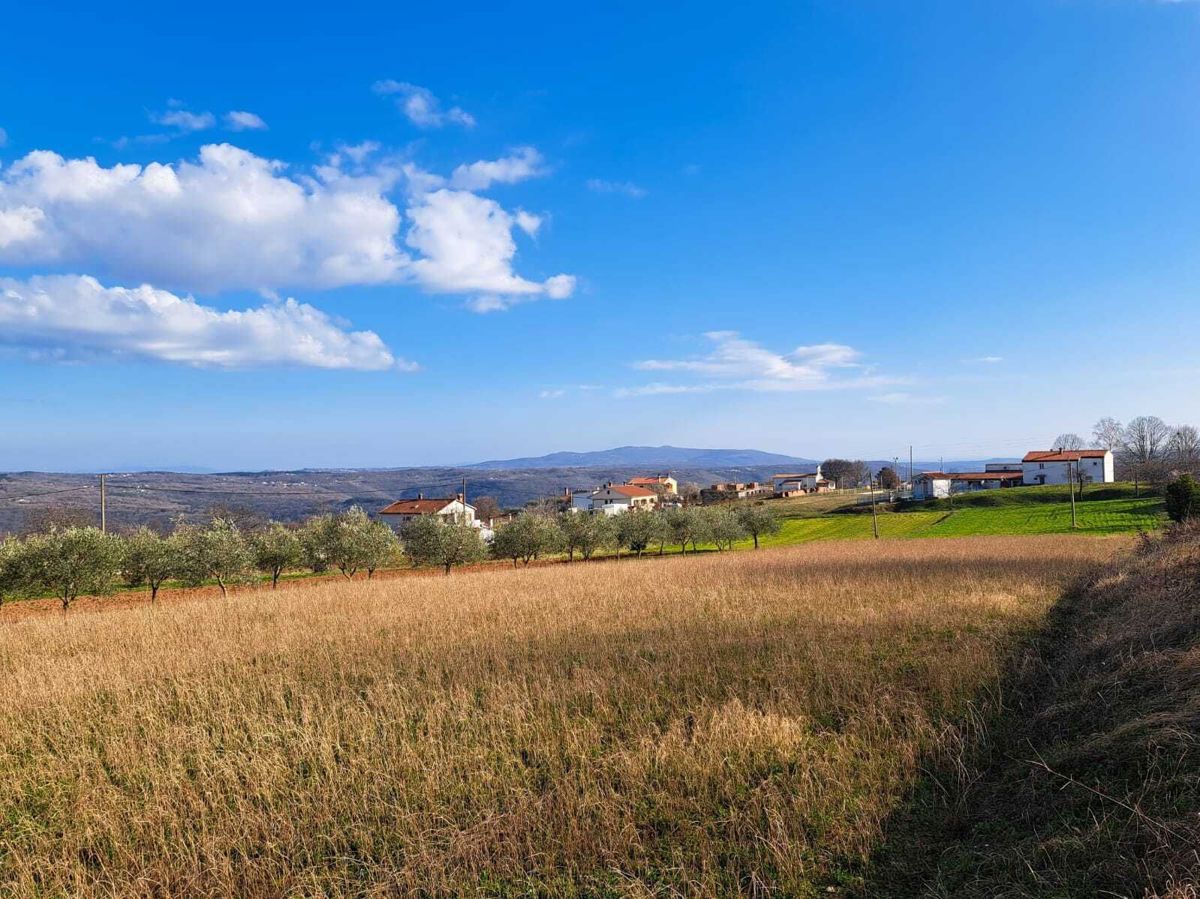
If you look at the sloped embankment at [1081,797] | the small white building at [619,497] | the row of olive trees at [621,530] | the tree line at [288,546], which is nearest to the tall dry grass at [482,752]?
the sloped embankment at [1081,797]

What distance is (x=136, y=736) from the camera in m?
9.02

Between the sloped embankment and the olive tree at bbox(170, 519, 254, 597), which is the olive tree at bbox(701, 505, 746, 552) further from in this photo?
the sloped embankment

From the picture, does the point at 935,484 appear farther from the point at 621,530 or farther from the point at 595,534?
the point at 595,534

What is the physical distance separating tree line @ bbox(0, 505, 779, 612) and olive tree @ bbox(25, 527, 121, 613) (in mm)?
38

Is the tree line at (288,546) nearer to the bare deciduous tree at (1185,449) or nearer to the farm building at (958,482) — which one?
the bare deciduous tree at (1185,449)

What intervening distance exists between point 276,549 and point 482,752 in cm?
3888

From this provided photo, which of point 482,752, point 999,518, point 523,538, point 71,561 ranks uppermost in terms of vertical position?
point 482,752

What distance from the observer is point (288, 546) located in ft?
136

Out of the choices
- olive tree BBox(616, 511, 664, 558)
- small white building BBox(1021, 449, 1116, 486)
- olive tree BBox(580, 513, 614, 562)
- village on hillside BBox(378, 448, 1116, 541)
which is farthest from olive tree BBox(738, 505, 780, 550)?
small white building BBox(1021, 449, 1116, 486)

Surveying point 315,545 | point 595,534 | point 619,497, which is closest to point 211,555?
point 315,545

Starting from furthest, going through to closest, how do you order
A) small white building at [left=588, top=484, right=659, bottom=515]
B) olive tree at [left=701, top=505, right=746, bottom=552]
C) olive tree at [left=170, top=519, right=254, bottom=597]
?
small white building at [left=588, top=484, right=659, bottom=515], olive tree at [left=701, top=505, right=746, bottom=552], olive tree at [left=170, top=519, right=254, bottom=597]

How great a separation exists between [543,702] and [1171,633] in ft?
33.9

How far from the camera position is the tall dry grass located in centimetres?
572

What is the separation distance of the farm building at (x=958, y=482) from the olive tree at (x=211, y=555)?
130 meters
